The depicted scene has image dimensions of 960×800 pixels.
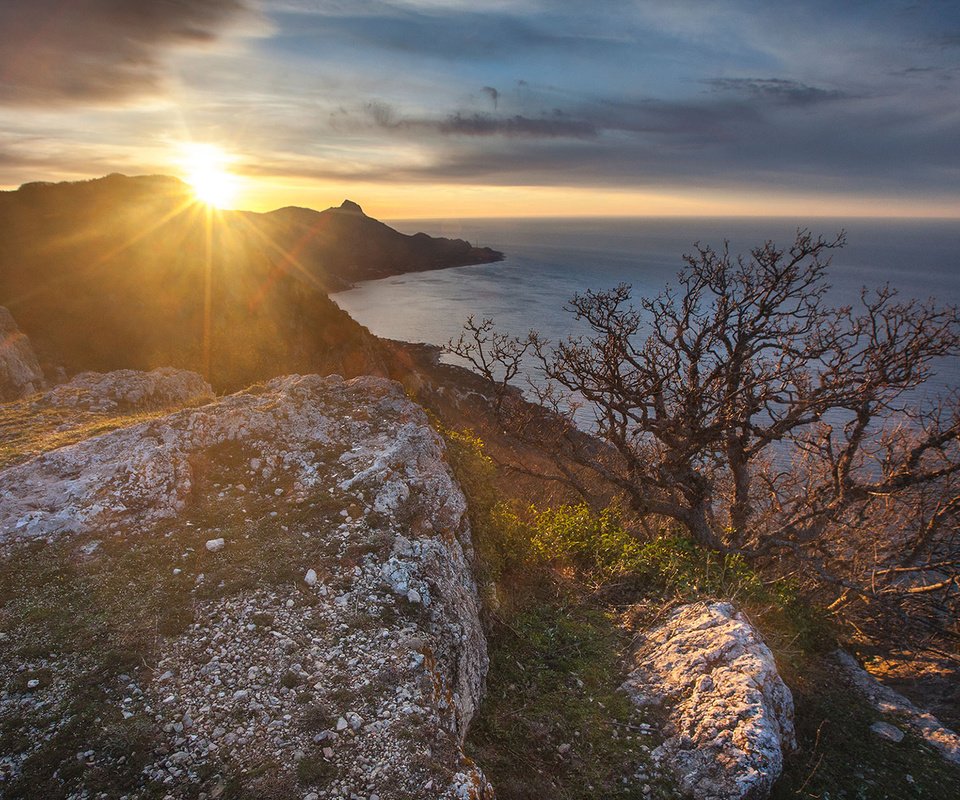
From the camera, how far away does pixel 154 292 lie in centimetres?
3447

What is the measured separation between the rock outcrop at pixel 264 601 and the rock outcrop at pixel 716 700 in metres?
2.16

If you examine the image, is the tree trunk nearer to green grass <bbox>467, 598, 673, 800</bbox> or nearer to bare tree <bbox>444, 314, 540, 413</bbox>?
green grass <bbox>467, 598, 673, 800</bbox>

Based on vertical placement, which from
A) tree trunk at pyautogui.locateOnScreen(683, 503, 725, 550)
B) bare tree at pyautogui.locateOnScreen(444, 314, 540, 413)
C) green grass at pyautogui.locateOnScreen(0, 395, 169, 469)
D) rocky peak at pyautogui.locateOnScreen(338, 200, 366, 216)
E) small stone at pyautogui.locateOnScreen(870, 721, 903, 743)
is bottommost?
small stone at pyautogui.locateOnScreen(870, 721, 903, 743)

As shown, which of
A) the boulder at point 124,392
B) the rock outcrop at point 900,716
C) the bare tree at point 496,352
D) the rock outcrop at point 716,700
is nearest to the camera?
the rock outcrop at point 716,700

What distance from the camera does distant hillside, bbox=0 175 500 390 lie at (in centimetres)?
3086

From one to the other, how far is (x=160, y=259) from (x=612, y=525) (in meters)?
38.5

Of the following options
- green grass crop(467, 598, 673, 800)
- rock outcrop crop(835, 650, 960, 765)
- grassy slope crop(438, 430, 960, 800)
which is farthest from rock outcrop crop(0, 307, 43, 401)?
rock outcrop crop(835, 650, 960, 765)

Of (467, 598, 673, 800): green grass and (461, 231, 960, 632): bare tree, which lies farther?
(461, 231, 960, 632): bare tree

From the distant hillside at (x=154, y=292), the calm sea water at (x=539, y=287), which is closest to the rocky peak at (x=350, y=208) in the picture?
the calm sea water at (x=539, y=287)

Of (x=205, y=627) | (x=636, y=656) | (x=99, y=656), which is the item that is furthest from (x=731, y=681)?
(x=99, y=656)

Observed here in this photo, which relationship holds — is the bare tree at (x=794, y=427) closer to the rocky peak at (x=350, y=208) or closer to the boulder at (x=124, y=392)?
the boulder at (x=124, y=392)

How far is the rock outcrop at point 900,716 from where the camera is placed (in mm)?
6312

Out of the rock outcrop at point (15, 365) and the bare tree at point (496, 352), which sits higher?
the bare tree at point (496, 352)

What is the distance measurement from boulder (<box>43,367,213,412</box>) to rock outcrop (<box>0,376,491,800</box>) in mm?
3140
